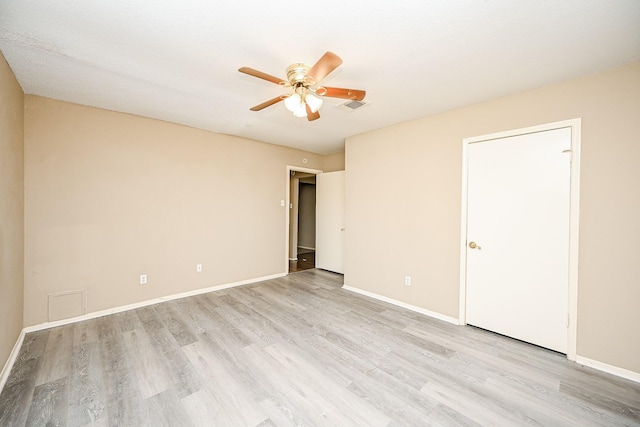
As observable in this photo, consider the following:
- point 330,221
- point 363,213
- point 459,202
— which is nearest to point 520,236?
point 459,202

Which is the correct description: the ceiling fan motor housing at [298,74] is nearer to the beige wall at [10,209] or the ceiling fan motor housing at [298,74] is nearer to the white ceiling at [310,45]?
the white ceiling at [310,45]

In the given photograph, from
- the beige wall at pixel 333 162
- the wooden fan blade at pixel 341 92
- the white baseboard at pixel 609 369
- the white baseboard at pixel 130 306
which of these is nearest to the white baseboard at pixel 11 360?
the white baseboard at pixel 130 306

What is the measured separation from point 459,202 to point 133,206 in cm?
399

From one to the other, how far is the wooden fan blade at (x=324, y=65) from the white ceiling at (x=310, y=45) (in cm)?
24

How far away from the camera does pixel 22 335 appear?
95.1 inches

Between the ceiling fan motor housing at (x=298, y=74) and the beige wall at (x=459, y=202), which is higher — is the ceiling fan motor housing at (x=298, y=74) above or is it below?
above

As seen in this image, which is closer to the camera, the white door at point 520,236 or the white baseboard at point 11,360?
the white baseboard at point 11,360

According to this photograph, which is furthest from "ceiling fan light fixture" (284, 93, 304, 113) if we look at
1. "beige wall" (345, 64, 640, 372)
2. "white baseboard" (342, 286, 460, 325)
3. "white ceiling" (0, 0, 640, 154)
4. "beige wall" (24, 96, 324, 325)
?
"white baseboard" (342, 286, 460, 325)

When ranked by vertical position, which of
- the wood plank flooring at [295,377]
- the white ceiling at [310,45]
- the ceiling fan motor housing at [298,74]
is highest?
the white ceiling at [310,45]

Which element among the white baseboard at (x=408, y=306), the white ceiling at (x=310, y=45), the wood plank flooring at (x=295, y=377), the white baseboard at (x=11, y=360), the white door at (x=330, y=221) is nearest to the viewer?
the white ceiling at (x=310, y=45)

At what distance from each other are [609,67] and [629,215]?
1.19m

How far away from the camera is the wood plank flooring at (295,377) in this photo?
5.08ft

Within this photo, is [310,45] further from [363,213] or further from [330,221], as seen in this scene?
[330,221]

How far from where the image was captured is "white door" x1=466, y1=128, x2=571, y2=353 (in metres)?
2.24
